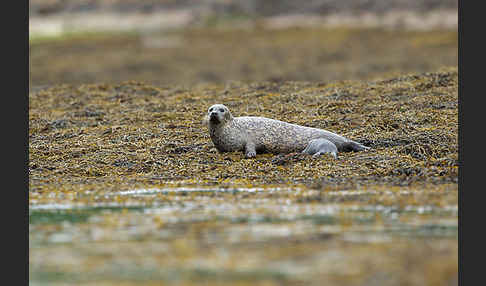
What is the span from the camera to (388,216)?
21.0 feet

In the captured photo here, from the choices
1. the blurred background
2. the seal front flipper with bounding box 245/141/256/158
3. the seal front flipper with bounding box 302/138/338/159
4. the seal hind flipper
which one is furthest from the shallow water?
the blurred background

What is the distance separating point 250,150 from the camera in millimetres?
9711

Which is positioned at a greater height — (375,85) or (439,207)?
(375,85)

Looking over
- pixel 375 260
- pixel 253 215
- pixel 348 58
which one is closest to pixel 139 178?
pixel 253 215

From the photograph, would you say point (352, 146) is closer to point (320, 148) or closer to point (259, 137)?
point (320, 148)

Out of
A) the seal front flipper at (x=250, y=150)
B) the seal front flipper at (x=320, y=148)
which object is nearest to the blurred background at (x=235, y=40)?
the seal front flipper at (x=250, y=150)

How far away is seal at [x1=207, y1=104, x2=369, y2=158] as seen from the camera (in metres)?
9.71

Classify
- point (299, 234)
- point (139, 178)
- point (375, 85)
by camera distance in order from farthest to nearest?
point (375, 85) → point (139, 178) → point (299, 234)

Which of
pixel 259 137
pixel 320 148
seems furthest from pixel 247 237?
pixel 259 137

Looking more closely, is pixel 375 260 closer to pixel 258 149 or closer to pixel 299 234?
pixel 299 234

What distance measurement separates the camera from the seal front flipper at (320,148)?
9289 millimetres

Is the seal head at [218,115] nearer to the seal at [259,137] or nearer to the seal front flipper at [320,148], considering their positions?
the seal at [259,137]

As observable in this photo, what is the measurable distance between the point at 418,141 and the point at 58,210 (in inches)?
181

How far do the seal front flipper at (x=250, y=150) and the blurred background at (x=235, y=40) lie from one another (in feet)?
27.6
